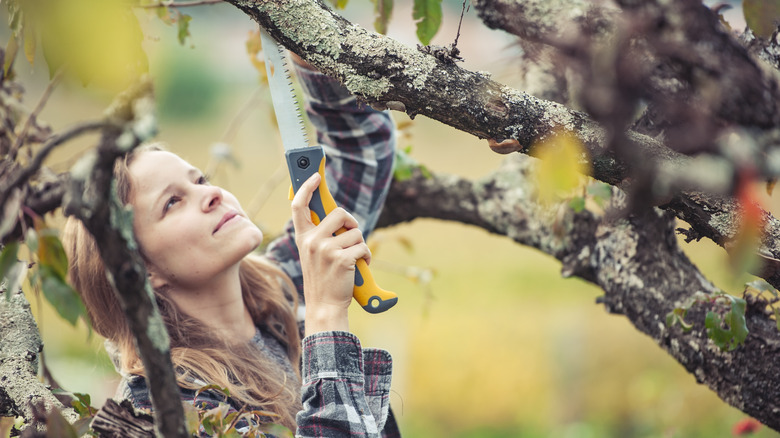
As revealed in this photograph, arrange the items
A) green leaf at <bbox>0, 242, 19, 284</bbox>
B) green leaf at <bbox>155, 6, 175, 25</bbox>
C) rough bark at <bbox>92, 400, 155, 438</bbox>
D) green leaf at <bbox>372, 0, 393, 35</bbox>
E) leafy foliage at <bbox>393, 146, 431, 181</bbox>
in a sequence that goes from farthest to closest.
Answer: leafy foliage at <bbox>393, 146, 431, 181</bbox> < green leaf at <bbox>155, 6, 175, 25</bbox> < green leaf at <bbox>372, 0, 393, 35</bbox> < rough bark at <bbox>92, 400, 155, 438</bbox> < green leaf at <bbox>0, 242, 19, 284</bbox>

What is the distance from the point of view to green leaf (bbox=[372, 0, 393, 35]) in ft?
3.45

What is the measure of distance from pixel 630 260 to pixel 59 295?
1.06 m

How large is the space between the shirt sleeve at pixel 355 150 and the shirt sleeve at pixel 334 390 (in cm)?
47

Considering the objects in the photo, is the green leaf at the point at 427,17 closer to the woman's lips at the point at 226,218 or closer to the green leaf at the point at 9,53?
the woman's lips at the point at 226,218

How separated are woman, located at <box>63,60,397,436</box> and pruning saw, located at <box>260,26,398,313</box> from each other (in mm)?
32

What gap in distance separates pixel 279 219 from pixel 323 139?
373cm

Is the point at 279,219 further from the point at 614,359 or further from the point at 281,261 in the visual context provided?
the point at 281,261

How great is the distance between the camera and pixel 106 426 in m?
0.69

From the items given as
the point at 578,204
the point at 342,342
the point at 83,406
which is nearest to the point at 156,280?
the point at 83,406

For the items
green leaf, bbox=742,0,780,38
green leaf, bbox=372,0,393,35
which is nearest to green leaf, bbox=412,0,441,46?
green leaf, bbox=372,0,393,35

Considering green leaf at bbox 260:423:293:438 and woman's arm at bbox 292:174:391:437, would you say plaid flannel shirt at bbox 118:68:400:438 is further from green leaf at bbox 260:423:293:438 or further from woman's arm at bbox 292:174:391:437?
green leaf at bbox 260:423:293:438

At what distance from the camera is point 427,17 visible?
96 cm

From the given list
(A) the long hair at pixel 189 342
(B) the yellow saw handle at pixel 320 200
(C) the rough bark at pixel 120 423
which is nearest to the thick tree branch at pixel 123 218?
→ (C) the rough bark at pixel 120 423

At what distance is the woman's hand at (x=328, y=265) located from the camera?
0.90m
